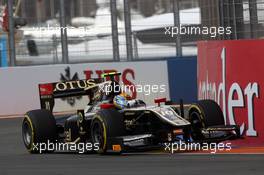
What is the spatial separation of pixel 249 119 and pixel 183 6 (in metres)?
12.5

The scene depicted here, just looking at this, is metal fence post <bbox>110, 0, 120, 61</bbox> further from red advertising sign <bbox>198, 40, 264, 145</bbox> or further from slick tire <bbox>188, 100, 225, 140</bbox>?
slick tire <bbox>188, 100, 225, 140</bbox>

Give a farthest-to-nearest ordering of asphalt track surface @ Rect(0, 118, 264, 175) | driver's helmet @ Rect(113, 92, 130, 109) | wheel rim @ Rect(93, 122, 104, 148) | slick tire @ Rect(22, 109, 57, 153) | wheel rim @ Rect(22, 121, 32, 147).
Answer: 1. wheel rim @ Rect(22, 121, 32, 147)
2. slick tire @ Rect(22, 109, 57, 153)
3. driver's helmet @ Rect(113, 92, 130, 109)
4. wheel rim @ Rect(93, 122, 104, 148)
5. asphalt track surface @ Rect(0, 118, 264, 175)

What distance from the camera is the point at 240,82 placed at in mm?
11375

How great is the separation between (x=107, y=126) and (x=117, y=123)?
0.15 meters

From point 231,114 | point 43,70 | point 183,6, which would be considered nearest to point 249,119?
point 231,114

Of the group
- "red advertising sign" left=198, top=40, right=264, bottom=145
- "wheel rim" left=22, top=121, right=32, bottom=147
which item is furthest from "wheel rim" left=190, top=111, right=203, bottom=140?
"wheel rim" left=22, top=121, right=32, bottom=147

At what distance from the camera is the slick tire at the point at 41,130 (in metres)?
12.1

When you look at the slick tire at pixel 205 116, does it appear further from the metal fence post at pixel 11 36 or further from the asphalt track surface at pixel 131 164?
the metal fence post at pixel 11 36

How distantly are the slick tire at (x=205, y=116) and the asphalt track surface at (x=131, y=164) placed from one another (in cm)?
76

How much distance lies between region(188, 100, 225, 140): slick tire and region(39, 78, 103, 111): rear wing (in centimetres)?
189

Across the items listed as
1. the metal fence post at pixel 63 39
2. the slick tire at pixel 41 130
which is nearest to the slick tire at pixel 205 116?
the slick tire at pixel 41 130

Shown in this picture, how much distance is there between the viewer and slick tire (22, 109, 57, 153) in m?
12.1

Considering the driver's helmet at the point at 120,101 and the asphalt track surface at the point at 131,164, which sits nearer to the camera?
the asphalt track surface at the point at 131,164

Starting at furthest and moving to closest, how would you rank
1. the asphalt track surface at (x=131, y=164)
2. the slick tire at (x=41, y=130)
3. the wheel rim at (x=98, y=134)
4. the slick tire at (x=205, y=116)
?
1. the slick tire at (x=41, y=130)
2. the slick tire at (x=205, y=116)
3. the wheel rim at (x=98, y=134)
4. the asphalt track surface at (x=131, y=164)
